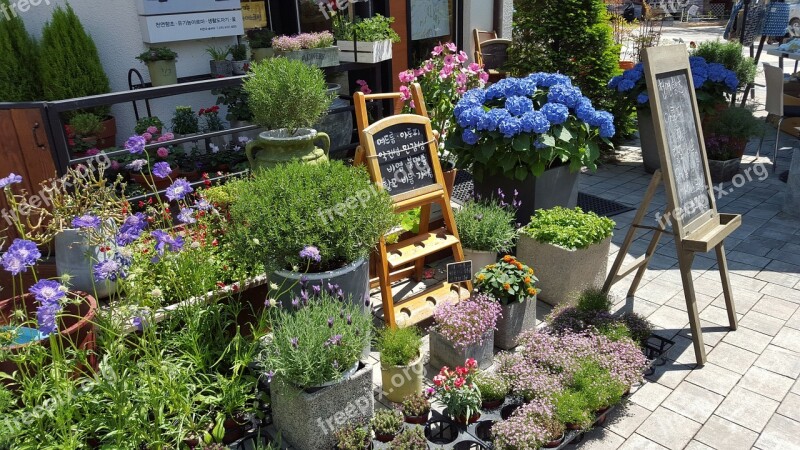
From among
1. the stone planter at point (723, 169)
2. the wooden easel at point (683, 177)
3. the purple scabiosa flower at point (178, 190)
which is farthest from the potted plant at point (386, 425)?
the stone planter at point (723, 169)

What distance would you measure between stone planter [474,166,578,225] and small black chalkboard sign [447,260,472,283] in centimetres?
96

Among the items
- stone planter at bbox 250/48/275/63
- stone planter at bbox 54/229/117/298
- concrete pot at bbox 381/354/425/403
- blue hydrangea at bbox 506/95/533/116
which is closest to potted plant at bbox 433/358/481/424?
concrete pot at bbox 381/354/425/403

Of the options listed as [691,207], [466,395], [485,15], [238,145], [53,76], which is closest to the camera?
[466,395]

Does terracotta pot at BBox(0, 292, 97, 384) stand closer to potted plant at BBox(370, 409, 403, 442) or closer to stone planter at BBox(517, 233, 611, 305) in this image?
potted plant at BBox(370, 409, 403, 442)

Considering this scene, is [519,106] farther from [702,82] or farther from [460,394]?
[702,82]

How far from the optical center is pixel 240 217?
2887mm

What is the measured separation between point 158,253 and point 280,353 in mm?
874

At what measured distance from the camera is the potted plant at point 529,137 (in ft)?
13.7

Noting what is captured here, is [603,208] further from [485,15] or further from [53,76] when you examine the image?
[53,76]

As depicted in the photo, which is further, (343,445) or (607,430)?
(607,430)

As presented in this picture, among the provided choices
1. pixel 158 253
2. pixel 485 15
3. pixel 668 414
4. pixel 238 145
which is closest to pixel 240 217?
pixel 158 253

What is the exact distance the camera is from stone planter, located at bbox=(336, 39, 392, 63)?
5.54 metres

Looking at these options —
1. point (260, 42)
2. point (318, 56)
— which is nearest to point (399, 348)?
point (318, 56)

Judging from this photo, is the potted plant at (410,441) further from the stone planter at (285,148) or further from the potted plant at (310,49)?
the potted plant at (310,49)
